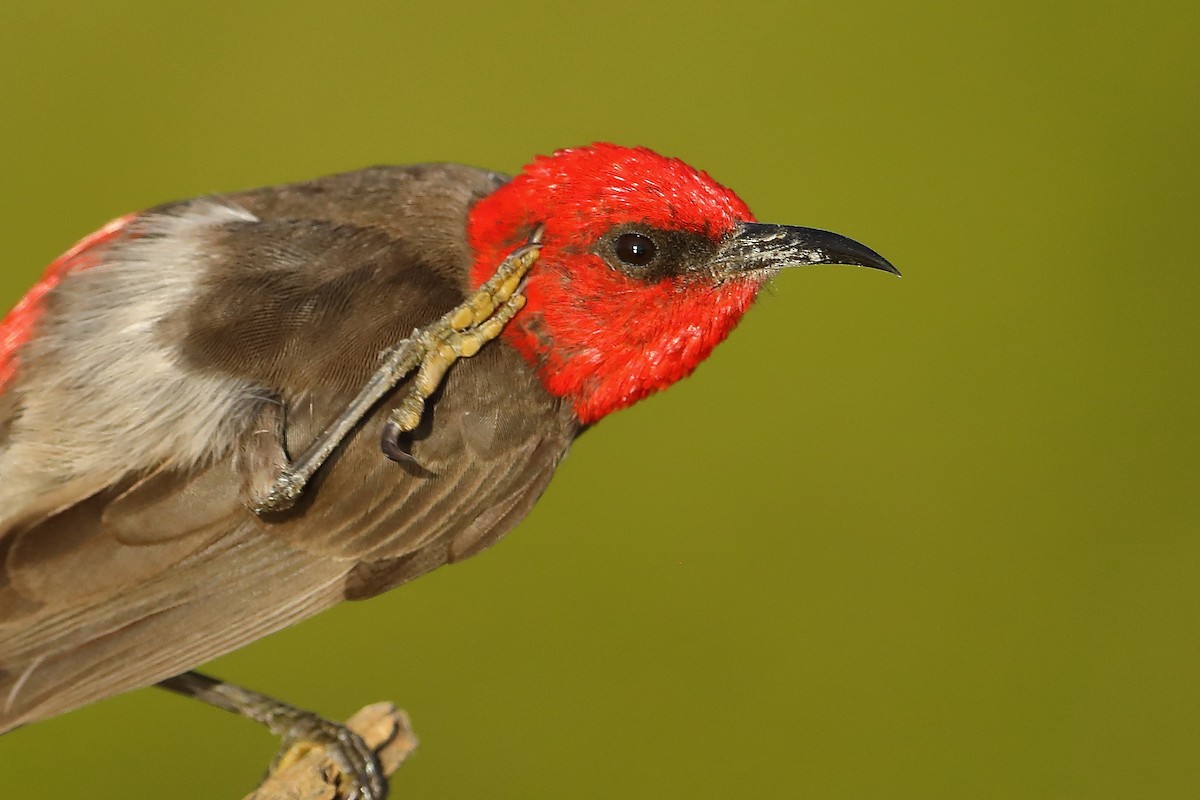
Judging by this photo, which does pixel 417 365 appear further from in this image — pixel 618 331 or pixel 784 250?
pixel 784 250

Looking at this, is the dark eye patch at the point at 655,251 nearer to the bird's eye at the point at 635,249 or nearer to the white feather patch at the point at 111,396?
the bird's eye at the point at 635,249

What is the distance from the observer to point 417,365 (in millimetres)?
2678

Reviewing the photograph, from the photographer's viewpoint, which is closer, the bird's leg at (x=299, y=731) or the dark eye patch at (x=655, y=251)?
the dark eye patch at (x=655, y=251)

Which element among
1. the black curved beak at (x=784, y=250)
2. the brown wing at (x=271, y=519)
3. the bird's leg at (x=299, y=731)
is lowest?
the bird's leg at (x=299, y=731)

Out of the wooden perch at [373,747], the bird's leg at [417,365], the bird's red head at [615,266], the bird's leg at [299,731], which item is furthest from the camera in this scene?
the bird's leg at [299,731]

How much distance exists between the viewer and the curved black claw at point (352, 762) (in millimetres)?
3201

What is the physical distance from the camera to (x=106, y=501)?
264 centimetres

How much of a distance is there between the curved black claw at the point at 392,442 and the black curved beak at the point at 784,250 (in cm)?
80

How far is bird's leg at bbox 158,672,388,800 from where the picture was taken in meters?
3.21

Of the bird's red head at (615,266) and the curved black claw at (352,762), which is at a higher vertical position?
the bird's red head at (615,266)

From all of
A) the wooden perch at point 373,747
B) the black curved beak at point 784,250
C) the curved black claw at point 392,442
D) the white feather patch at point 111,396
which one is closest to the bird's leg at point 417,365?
the curved black claw at point 392,442

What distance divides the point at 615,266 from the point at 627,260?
0.10 ft

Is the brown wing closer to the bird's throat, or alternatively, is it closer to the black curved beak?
the bird's throat

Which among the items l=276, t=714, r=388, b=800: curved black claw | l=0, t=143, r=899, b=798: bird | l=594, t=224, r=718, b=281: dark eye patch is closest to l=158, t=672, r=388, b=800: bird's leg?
l=276, t=714, r=388, b=800: curved black claw
